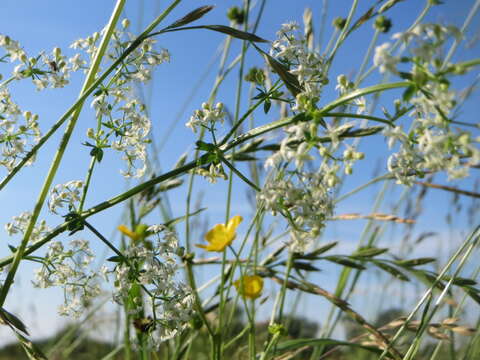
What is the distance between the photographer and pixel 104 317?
3545 mm

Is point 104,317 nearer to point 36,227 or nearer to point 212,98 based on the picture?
point 212,98

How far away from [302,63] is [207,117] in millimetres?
271

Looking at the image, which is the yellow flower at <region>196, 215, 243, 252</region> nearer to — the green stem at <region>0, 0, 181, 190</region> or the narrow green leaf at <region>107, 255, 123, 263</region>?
the narrow green leaf at <region>107, 255, 123, 263</region>

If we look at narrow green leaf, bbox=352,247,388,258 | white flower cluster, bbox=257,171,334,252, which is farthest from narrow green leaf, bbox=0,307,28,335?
narrow green leaf, bbox=352,247,388,258

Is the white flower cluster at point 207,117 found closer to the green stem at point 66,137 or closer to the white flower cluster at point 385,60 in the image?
the green stem at point 66,137

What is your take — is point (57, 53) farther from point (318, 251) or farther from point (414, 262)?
point (414, 262)

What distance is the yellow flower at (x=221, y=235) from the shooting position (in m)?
1.46

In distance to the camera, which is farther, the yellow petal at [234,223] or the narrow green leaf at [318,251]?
the narrow green leaf at [318,251]

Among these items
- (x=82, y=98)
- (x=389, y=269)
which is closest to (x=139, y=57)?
(x=82, y=98)

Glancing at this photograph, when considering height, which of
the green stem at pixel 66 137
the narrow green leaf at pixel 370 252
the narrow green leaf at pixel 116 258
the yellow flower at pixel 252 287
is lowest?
the narrow green leaf at pixel 370 252

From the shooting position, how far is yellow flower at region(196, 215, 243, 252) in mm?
1458

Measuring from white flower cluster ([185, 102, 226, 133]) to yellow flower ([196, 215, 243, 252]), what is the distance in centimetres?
30

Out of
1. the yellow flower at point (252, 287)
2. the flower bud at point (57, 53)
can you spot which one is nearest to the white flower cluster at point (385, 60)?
the yellow flower at point (252, 287)

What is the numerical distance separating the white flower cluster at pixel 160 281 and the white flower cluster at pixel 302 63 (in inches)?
20.0
